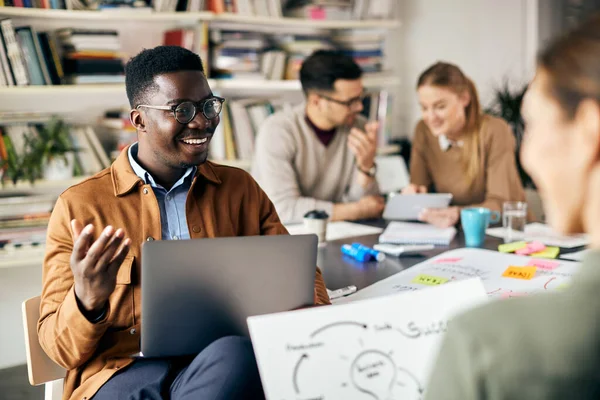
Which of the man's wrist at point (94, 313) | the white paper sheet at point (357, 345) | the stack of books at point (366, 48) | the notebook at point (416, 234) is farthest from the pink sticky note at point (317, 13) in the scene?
the white paper sheet at point (357, 345)

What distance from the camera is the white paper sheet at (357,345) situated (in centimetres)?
87

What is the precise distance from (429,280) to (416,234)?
1.65 feet

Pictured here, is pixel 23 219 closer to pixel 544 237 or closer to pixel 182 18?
pixel 182 18

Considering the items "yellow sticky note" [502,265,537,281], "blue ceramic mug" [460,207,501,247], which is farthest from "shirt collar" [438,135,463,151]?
"yellow sticky note" [502,265,537,281]

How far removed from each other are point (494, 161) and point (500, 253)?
918 mm

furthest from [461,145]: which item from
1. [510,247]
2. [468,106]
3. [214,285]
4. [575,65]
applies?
[575,65]

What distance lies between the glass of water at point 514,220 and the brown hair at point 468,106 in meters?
0.61

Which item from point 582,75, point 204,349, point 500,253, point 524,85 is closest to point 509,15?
point 524,85

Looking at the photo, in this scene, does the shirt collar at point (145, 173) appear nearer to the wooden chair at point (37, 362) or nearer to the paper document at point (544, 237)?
the wooden chair at point (37, 362)

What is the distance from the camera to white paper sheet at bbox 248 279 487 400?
87cm

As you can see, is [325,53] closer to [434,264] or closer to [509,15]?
[434,264]

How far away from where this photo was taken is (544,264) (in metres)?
1.70

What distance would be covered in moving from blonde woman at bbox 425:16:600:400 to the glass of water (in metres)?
1.48

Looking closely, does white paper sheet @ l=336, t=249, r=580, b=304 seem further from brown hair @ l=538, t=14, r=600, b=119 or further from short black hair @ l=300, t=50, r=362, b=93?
short black hair @ l=300, t=50, r=362, b=93
